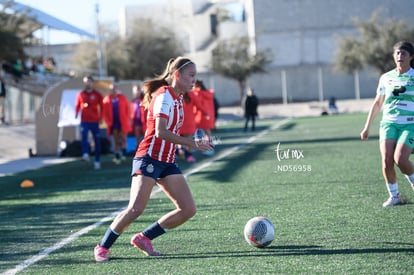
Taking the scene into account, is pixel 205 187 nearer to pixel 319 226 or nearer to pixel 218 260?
pixel 319 226

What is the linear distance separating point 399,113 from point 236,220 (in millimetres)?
2403

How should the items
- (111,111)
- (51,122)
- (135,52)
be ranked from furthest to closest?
(135,52) < (51,122) < (111,111)

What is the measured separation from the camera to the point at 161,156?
7.43m

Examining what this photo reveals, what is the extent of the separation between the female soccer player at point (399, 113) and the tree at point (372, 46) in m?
55.5

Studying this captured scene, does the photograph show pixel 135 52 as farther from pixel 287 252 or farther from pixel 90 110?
pixel 287 252

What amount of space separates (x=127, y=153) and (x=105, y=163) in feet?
10.4

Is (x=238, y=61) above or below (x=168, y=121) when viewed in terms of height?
above

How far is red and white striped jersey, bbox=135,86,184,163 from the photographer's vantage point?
7.31 meters

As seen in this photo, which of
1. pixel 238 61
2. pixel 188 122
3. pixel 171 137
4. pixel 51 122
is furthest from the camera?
pixel 238 61

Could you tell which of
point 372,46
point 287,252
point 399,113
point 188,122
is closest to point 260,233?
point 287,252

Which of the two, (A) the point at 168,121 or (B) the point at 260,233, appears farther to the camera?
(B) the point at 260,233

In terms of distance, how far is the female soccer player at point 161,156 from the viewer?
7320 mm

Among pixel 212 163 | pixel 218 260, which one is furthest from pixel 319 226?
pixel 212 163

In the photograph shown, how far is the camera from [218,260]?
7312 mm
